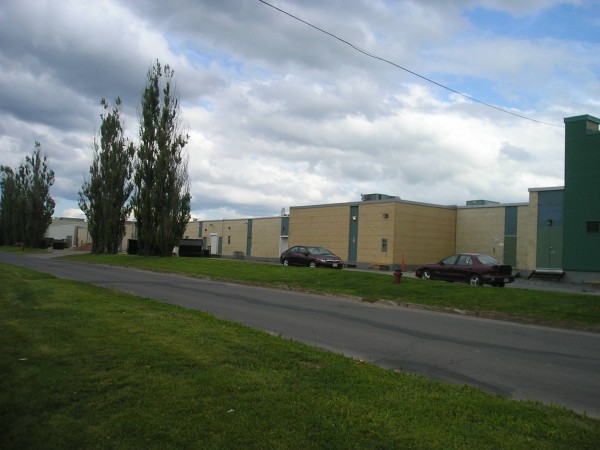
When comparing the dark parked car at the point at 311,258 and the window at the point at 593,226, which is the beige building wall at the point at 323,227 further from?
the window at the point at 593,226

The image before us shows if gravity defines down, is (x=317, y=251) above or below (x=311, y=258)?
above

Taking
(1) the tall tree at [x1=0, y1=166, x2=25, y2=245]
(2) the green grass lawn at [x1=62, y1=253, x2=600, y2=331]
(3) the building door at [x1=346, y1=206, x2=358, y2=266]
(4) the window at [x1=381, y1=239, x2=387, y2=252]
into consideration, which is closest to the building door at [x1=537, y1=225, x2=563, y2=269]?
(4) the window at [x1=381, y1=239, x2=387, y2=252]

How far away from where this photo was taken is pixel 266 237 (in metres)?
55.6

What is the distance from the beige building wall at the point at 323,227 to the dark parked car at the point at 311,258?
44.3 ft

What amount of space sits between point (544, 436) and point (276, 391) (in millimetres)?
2511

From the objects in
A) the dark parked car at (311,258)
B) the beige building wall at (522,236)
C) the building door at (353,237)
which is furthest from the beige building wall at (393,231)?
the dark parked car at (311,258)

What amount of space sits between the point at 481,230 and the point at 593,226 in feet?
46.8

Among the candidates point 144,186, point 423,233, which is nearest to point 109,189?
point 144,186

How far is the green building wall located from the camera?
27.3 meters

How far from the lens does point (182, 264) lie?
3034cm

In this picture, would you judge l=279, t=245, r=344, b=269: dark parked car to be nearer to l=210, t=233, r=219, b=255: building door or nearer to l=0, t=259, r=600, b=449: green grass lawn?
l=0, t=259, r=600, b=449: green grass lawn

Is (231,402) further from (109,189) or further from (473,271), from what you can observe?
(109,189)

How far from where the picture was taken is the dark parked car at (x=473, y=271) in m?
21.4

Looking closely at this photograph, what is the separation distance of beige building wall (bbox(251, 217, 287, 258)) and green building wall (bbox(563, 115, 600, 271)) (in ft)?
99.2
